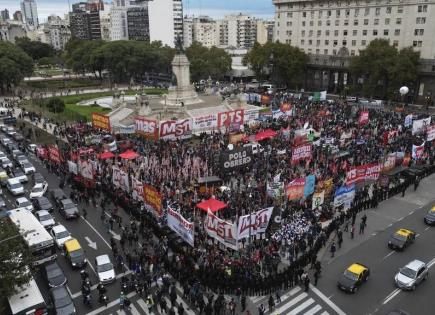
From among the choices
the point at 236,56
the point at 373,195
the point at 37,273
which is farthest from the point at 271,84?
the point at 37,273

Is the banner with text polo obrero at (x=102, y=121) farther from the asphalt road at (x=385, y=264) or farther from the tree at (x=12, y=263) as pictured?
the asphalt road at (x=385, y=264)

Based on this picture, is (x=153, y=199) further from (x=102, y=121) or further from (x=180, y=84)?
(x=180, y=84)

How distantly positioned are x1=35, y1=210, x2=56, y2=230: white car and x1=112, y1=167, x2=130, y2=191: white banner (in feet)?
18.2

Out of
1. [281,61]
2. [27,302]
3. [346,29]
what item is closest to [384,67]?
[346,29]

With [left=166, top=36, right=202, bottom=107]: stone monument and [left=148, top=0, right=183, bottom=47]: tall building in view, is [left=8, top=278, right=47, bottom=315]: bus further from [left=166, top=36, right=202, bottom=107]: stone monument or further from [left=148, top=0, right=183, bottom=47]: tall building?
[left=148, top=0, right=183, bottom=47]: tall building

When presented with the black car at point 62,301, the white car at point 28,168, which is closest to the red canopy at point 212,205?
the black car at point 62,301

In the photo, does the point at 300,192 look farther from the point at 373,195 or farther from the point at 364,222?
the point at 373,195

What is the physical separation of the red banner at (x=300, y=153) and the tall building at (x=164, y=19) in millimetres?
127990

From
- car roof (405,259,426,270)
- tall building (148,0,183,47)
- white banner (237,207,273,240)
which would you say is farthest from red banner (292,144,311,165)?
tall building (148,0,183,47)

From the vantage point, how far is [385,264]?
2409cm

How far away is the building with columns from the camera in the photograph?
71.8m

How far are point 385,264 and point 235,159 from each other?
12.8 m

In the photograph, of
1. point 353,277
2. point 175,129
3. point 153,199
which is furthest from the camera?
point 175,129

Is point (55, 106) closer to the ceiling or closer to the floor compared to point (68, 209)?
closer to the ceiling
